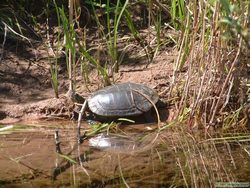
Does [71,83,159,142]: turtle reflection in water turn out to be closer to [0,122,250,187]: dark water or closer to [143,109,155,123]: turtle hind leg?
[143,109,155,123]: turtle hind leg

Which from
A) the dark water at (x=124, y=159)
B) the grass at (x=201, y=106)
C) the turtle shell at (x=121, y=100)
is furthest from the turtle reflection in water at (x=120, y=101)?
the dark water at (x=124, y=159)

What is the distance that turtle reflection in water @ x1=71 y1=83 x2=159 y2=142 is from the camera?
4033 millimetres

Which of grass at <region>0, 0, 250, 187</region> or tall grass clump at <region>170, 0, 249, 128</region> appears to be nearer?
grass at <region>0, 0, 250, 187</region>

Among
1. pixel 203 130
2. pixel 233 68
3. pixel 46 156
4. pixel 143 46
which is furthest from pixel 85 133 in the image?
pixel 143 46

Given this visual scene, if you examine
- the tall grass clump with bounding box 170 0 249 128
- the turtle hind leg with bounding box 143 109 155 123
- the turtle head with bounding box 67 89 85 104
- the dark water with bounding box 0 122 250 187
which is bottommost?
the turtle hind leg with bounding box 143 109 155 123

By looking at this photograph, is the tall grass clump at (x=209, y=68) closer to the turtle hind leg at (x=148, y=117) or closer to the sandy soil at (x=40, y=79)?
the turtle hind leg at (x=148, y=117)

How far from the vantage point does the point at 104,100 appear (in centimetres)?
407

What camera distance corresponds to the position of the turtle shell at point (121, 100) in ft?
13.2

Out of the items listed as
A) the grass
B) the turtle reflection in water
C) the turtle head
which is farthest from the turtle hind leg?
the turtle head

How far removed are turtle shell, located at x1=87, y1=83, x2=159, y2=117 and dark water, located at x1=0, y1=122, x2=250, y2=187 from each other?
0.90 ft

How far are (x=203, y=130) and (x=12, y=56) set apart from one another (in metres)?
1.95

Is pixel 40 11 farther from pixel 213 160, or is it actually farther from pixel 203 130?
pixel 213 160

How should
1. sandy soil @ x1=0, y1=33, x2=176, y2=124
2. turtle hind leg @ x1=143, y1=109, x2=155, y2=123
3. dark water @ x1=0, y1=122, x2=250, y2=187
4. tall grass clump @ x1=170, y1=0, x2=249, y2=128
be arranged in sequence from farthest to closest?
sandy soil @ x1=0, y1=33, x2=176, y2=124, turtle hind leg @ x1=143, y1=109, x2=155, y2=123, tall grass clump @ x1=170, y1=0, x2=249, y2=128, dark water @ x1=0, y1=122, x2=250, y2=187

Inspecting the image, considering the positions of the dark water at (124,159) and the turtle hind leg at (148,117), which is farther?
the turtle hind leg at (148,117)
